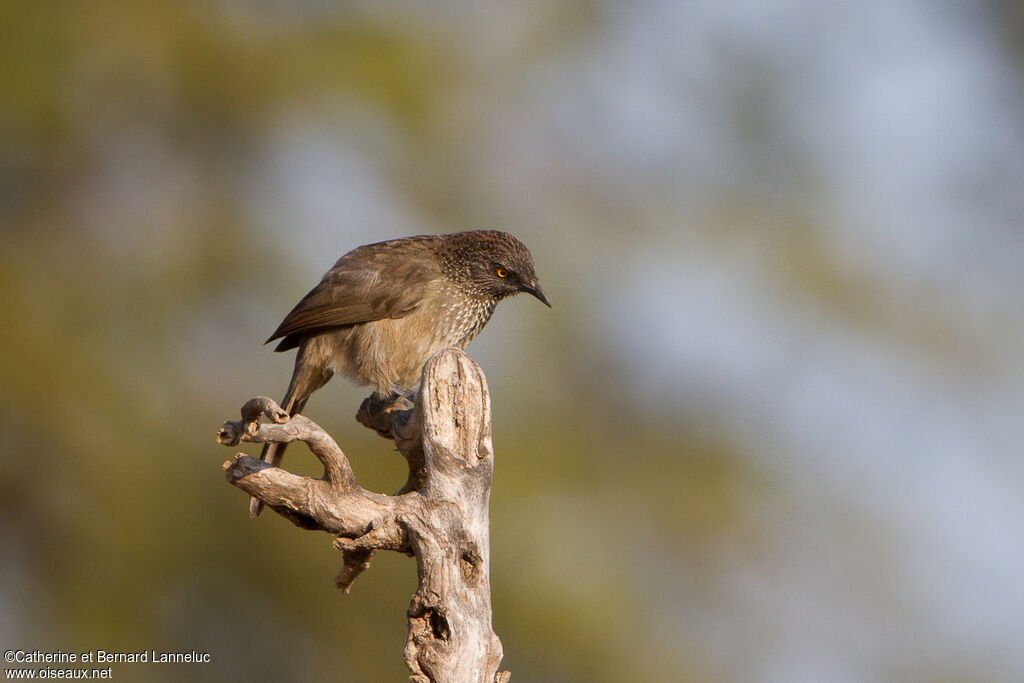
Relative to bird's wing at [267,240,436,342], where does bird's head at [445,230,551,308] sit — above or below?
above

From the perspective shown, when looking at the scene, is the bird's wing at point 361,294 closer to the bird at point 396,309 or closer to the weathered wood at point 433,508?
the bird at point 396,309

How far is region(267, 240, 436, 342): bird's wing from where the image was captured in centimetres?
568

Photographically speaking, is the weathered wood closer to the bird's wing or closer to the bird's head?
the bird's wing

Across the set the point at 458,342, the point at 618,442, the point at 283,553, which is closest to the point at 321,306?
the point at 458,342

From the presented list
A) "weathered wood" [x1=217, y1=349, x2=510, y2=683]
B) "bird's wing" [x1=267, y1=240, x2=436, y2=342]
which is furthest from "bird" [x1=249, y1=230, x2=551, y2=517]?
"weathered wood" [x1=217, y1=349, x2=510, y2=683]

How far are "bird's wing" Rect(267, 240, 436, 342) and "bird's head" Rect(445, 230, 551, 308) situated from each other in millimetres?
195

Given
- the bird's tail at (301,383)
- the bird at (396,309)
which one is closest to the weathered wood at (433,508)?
the bird at (396,309)

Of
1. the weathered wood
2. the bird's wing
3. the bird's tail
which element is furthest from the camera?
the bird's tail

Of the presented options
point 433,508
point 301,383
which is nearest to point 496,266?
point 301,383

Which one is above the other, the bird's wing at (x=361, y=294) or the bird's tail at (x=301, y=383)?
the bird's wing at (x=361, y=294)

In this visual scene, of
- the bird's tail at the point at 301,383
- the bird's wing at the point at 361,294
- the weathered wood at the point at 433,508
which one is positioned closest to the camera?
the weathered wood at the point at 433,508

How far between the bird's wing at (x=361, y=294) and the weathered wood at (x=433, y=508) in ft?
5.36

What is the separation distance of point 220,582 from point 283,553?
0.58 metres

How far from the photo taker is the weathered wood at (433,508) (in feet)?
11.7
